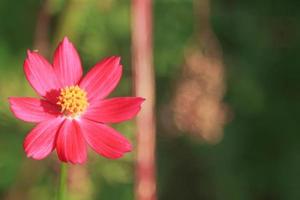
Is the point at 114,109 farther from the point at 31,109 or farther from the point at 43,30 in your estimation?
the point at 43,30

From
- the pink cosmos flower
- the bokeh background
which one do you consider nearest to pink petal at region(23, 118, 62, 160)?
the pink cosmos flower

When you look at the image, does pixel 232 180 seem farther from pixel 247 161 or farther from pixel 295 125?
pixel 295 125

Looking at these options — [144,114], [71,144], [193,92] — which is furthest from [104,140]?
[193,92]

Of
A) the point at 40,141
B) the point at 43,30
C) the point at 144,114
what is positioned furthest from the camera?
the point at 43,30

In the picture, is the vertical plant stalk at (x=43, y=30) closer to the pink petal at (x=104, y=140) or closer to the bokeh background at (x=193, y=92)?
the bokeh background at (x=193, y=92)

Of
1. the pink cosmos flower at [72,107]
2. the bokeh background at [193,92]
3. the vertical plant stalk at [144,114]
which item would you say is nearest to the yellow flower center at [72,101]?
the pink cosmos flower at [72,107]

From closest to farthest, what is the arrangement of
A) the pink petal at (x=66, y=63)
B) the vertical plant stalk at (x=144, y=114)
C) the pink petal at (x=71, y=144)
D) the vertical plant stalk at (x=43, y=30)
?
the pink petal at (x=71, y=144) < the pink petal at (x=66, y=63) < the vertical plant stalk at (x=144, y=114) < the vertical plant stalk at (x=43, y=30)

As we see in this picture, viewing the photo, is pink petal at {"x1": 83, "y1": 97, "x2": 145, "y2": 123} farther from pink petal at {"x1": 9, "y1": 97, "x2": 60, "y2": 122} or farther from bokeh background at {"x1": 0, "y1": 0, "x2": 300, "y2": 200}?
bokeh background at {"x1": 0, "y1": 0, "x2": 300, "y2": 200}
